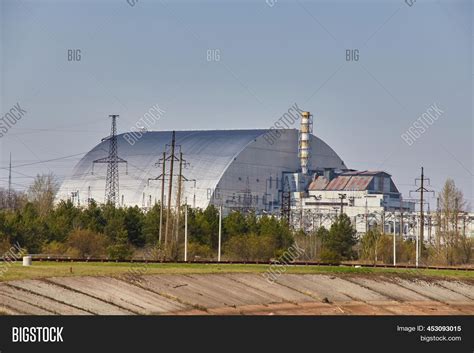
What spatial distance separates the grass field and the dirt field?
763 mm

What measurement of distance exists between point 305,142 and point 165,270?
86.9m

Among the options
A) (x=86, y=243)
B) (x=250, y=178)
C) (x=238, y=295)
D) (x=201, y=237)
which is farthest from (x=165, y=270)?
(x=250, y=178)

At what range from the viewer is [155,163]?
121250mm

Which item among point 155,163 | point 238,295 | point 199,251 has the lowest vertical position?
point 238,295

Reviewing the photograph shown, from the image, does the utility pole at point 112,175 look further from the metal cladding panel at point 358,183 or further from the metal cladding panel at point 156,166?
the metal cladding panel at point 358,183

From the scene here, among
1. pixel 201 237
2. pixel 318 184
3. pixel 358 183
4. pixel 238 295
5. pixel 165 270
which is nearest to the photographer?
pixel 238 295

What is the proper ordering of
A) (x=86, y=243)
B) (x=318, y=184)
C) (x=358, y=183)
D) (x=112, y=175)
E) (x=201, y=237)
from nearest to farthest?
1. (x=86, y=243)
2. (x=201, y=237)
3. (x=112, y=175)
4. (x=318, y=184)
5. (x=358, y=183)

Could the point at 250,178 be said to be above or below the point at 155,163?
below

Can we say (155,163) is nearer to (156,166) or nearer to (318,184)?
(156,166)

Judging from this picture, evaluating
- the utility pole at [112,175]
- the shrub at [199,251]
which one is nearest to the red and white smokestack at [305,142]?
the utility pole at [112,175]

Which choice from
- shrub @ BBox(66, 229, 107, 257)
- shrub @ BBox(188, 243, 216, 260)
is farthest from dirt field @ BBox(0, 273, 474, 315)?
shrub @ BBox(66, 229, 107, 257)

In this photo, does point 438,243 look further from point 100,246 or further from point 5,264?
point 5,264

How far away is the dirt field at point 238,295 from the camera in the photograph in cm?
3472
